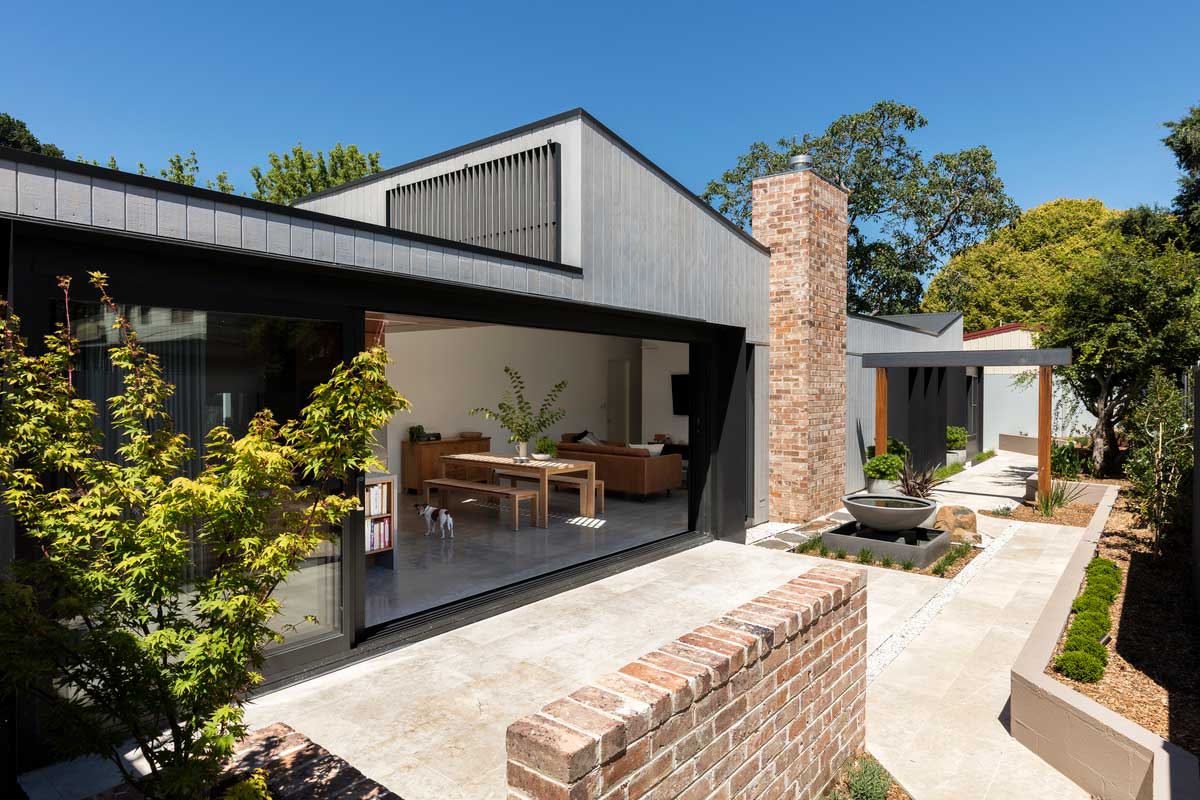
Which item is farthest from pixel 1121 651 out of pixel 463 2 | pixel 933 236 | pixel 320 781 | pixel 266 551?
pixel 933 236

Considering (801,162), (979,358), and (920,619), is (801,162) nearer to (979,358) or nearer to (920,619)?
(979,358)

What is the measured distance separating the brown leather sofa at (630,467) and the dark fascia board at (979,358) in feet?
11.4

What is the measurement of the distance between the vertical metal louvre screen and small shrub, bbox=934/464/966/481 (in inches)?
401

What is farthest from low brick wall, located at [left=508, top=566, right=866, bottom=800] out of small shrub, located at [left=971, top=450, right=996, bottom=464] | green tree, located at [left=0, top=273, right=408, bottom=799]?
small shrub, located at [left=971, top=450, right=996, bottom=464]

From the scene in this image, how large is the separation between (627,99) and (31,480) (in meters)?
26.0

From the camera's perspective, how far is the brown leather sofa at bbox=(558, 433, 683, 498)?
34.7 feet

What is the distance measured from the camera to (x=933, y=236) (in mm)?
23438

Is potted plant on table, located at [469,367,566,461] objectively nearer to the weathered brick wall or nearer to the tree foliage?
the weathered brick wall

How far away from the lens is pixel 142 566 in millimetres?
2004

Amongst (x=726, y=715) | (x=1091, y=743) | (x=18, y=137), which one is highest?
(x=18, y=137)

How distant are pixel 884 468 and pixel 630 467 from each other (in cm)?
382

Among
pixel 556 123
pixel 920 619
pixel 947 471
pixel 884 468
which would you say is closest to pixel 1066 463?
pixel 947 471

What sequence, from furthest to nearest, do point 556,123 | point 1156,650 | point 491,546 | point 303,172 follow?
point 303,172 < point 491,546 < point 556,123 < point 1156,650

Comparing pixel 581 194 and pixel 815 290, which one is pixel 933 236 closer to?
pixel 815 290
